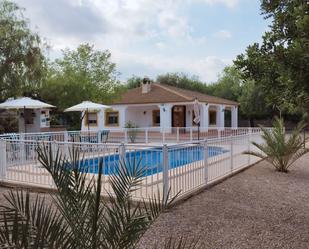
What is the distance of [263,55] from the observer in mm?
4488

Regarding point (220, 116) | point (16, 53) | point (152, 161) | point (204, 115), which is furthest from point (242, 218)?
point (220, 116)

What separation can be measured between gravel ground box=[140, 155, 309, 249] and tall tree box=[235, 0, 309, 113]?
2073mm

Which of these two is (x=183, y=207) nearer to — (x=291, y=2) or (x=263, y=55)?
(x=263, y=55)

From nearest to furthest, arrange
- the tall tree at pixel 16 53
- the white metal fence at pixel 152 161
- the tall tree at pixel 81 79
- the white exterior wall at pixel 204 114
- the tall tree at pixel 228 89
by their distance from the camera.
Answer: the white metal fence at pixel 152 161, the tall tree at pixel 16 53, the tall tree at pixel 81 79, the white exterior wall at pixel 204 114, the tall tree at pixel 228 89

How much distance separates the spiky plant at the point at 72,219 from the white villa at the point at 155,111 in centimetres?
2460

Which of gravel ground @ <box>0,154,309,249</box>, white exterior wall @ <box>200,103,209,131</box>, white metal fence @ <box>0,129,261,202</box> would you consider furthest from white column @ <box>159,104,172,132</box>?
gravel ground @ <box>0,154,309,249</box>

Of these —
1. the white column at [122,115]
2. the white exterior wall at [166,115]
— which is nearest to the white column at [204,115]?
the white exterior wall at [166,115]

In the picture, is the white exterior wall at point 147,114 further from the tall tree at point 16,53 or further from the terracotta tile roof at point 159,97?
the tall tree at point 16,53

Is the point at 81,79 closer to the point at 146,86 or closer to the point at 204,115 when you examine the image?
the point at 146,86

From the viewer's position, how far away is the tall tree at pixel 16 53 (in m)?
15.8

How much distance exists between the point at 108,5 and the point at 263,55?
354 inches

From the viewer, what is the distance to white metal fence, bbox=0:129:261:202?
7.43m

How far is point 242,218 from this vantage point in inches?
246

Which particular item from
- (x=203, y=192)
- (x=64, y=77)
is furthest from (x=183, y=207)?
(x=64, y=77)
